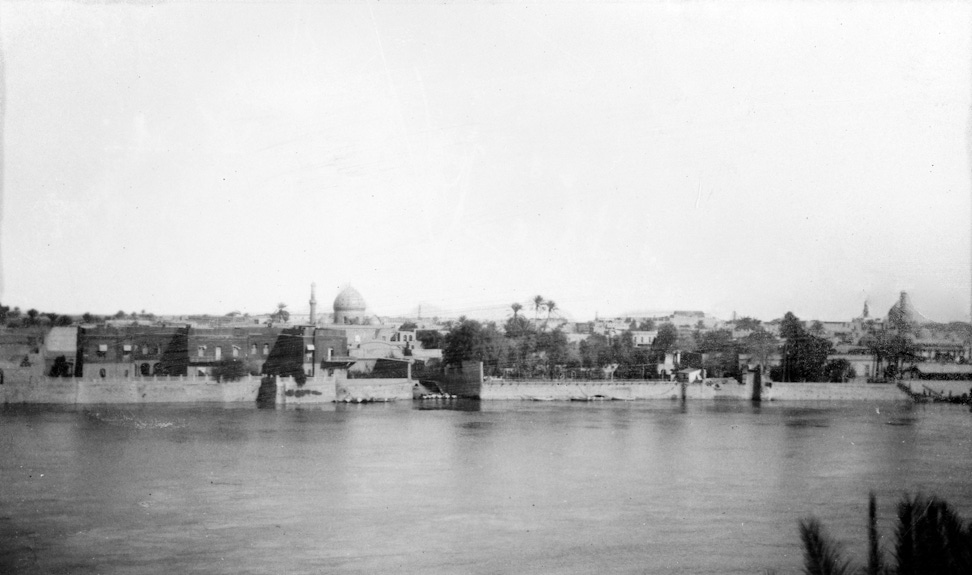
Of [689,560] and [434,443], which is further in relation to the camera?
[434,443]

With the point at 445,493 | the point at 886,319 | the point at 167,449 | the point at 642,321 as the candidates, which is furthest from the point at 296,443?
the point at 642,321

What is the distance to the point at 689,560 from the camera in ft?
37.8

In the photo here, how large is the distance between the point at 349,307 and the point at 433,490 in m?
33.6

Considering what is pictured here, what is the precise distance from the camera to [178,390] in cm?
3192

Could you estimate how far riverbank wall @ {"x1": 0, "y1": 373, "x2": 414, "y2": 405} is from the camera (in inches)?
1205

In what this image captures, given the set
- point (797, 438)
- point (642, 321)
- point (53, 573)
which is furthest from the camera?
point (642, 321)

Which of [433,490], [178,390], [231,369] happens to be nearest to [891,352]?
[231,369]

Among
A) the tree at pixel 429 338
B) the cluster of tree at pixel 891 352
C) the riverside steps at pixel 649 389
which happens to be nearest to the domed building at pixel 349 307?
the tree at pixel 429 338

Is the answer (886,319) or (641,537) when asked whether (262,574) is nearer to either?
(641,537)

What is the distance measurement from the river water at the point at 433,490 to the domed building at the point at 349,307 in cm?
1894

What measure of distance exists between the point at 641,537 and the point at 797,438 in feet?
47.8

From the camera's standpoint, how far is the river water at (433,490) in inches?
455

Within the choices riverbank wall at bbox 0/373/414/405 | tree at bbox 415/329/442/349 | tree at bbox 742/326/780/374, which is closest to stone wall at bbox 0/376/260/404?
riverbank wall at bbox 0/373/414/405

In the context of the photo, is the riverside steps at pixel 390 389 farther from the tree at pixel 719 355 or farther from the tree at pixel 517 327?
the tree at pixel 517 327
